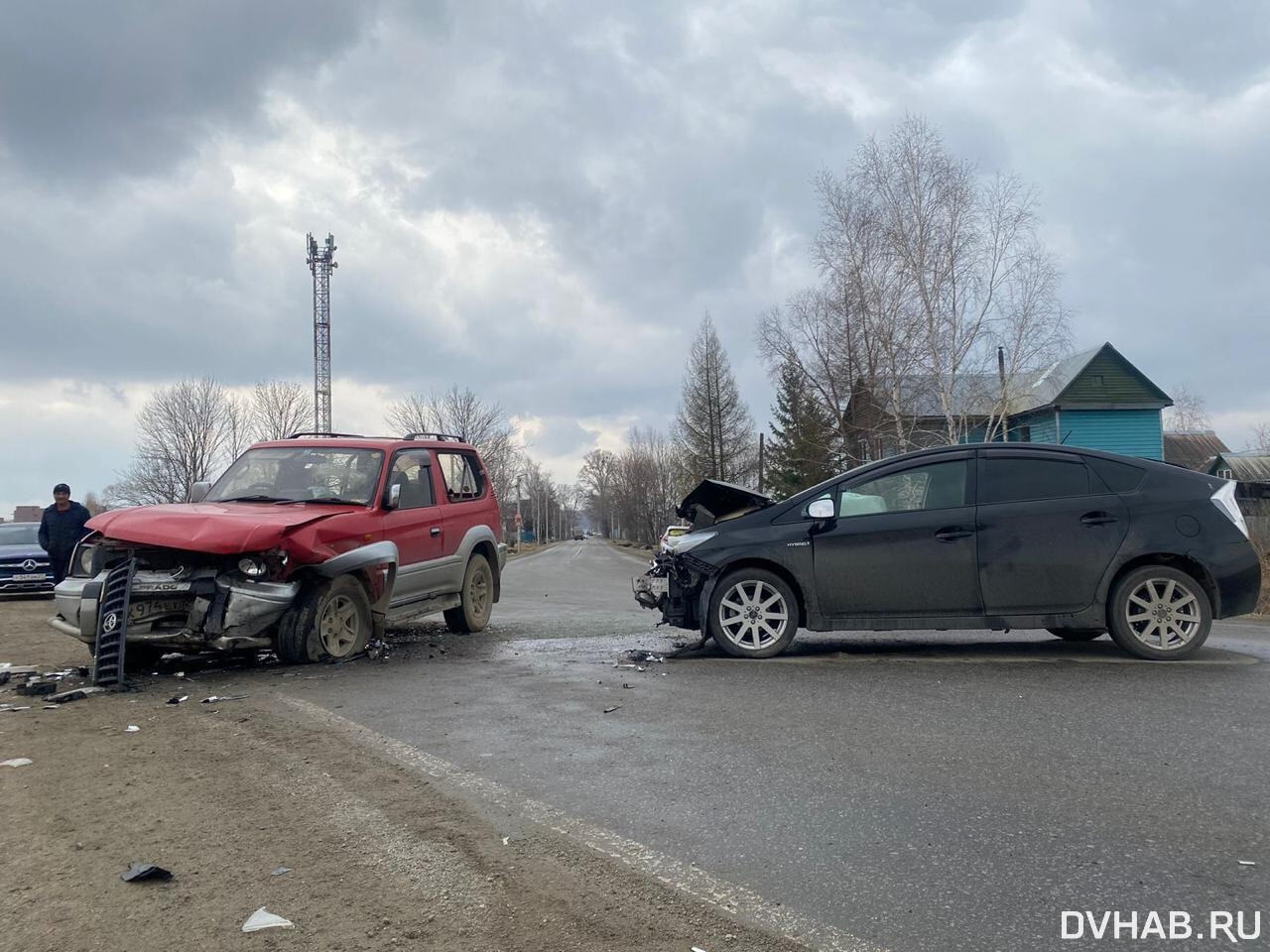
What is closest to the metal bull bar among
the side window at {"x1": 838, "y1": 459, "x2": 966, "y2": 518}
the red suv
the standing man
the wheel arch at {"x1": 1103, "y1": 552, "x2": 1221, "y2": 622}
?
the red suv

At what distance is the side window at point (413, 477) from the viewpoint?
342 inches

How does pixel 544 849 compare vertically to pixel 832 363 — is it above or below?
below

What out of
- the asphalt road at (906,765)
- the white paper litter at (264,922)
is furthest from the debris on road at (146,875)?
the asphalt road at (906,765)

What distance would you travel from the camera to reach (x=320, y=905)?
9.61 feet

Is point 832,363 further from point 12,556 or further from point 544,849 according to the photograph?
point 544,849

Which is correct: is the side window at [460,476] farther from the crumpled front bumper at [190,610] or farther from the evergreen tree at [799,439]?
the evergreen tree at [799,439]

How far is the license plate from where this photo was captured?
6699 millimetres

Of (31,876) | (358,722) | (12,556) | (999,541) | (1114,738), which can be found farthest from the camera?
(12,556)

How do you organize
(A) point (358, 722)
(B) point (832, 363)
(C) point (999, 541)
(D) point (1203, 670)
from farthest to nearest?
(B) point (832, 363)
(C) point (999, 541)
(D) point (1203, 670)
(A) point (358, 722)

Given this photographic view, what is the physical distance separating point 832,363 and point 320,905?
103 ft

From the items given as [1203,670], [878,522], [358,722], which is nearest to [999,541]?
[878,522]

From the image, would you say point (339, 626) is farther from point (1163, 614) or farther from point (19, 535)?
point (19, 535)

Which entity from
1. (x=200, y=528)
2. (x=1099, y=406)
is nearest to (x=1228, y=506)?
(x=200, y=528)

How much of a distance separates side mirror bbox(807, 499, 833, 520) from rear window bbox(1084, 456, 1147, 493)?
2.11m
